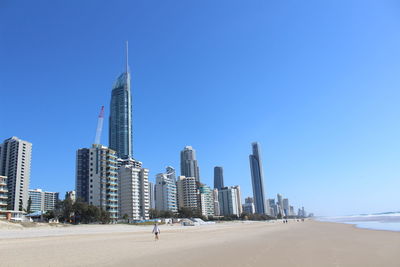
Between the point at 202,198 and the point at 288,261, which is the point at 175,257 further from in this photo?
the point at 202,198

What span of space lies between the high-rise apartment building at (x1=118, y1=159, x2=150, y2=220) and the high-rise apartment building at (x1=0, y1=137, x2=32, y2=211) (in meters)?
48.1

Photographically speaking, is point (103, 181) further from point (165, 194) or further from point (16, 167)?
point (16, 167)

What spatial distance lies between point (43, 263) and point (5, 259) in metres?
3.04

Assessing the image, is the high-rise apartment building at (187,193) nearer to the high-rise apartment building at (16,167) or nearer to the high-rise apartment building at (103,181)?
the high-rise apartment building at (103,181)

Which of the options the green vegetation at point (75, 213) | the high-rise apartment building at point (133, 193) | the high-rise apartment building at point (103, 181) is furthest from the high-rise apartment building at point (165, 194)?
the green vegetation at point (75, 213)

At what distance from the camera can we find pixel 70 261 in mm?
14039

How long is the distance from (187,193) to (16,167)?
94.9 m

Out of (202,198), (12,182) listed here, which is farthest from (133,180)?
(202,198)

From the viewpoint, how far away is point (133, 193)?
128000 millimetres

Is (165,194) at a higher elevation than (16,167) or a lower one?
lower

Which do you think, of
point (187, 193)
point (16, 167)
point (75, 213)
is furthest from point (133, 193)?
point (187, 193)

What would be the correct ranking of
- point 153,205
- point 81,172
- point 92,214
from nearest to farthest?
point 92,214 < point 81,172 < point 153,205

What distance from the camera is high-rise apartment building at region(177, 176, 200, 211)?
611 ft

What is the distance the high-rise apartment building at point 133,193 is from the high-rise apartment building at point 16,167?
48116 mm
